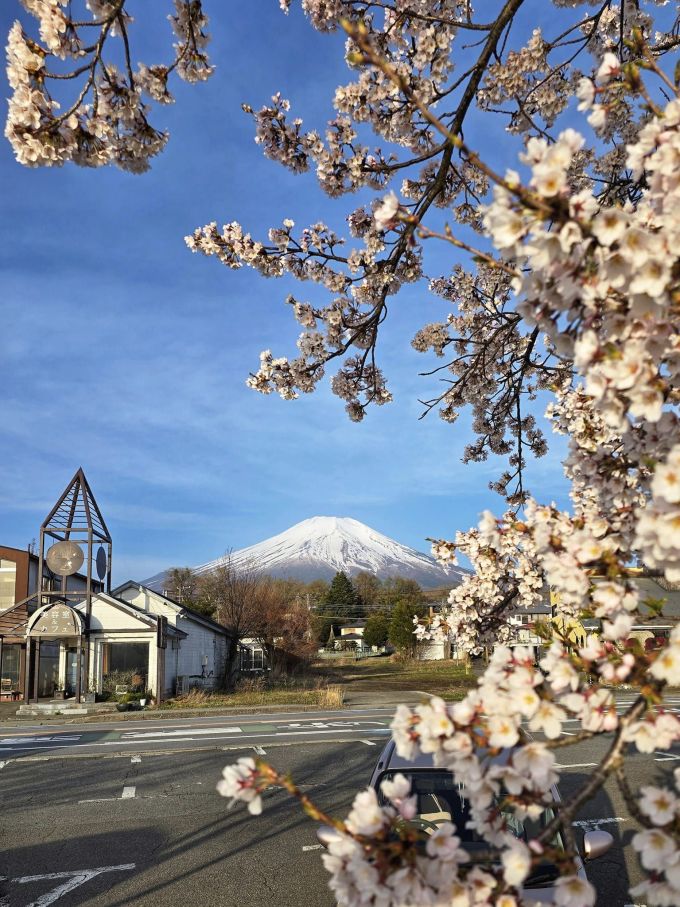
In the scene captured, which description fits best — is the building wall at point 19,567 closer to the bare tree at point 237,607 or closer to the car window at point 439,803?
the bare tree at point 237,607

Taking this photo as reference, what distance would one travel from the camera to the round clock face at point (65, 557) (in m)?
23.2

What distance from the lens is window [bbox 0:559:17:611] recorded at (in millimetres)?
29234

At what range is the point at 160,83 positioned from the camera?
4.19 metres

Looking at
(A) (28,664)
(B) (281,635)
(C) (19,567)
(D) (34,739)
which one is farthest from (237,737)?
(B) (281,635)

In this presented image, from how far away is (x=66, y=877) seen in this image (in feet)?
21.8

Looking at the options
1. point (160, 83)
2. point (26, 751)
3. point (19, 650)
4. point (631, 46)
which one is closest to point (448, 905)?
point (631, 46)

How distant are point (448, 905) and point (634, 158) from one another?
2.06m

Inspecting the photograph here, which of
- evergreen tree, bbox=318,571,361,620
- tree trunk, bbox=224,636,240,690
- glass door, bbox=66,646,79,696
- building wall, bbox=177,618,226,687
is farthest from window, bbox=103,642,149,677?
evergreen tree, bbox=318,571,361,620

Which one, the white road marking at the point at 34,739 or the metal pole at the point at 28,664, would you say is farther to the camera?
the metal pole at the point at 28,664

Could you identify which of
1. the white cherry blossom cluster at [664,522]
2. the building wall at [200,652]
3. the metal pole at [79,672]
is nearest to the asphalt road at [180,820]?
the white cherry blossom cluster at [664,522]

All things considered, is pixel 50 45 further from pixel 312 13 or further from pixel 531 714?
pixel 531 714

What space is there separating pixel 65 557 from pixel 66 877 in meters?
17.8

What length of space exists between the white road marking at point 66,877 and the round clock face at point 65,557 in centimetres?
1751

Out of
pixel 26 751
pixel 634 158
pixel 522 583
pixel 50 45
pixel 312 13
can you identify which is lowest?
pixel 26 751
